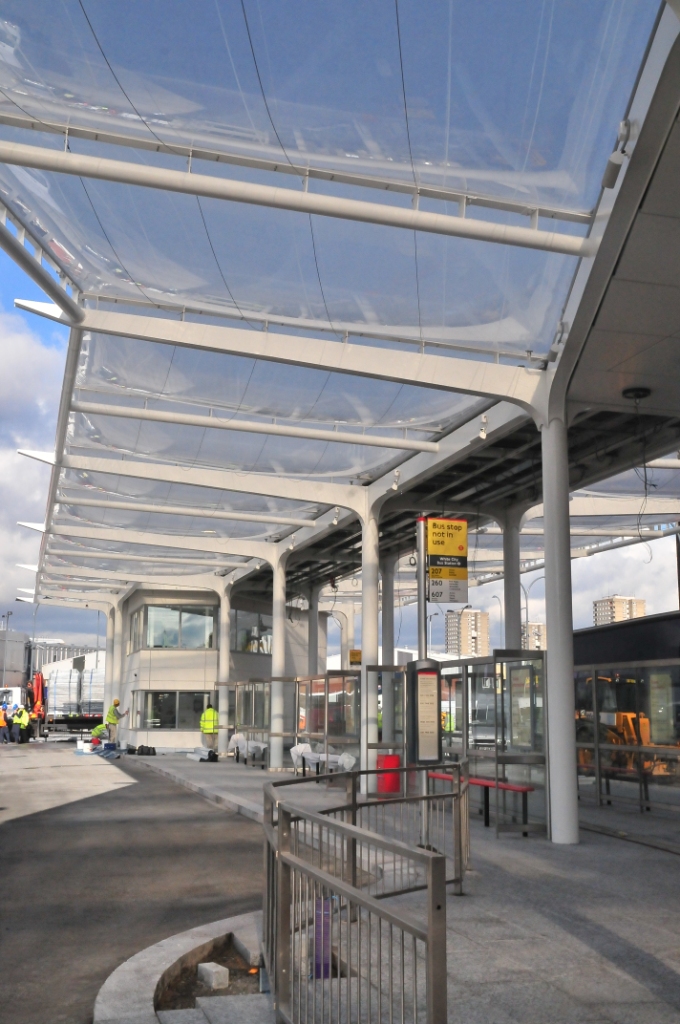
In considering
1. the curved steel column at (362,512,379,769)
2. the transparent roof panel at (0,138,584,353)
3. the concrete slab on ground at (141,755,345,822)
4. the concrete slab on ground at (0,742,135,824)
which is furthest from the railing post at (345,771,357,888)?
the curved steel column at (362,512,379,769)

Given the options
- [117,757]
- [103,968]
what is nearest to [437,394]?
[103,968]

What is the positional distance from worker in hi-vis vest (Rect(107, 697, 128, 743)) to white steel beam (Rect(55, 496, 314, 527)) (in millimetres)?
18737

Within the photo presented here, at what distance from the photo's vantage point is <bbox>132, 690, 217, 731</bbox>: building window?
148 ft

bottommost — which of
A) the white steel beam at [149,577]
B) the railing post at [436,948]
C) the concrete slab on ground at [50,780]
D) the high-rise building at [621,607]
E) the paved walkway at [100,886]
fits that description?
the concrete slab on ground at [50,780]

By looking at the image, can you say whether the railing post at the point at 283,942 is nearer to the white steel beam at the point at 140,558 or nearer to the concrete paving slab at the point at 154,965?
the concrete paving slab at the point at 154,965

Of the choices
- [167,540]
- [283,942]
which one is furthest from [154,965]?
[167,540]

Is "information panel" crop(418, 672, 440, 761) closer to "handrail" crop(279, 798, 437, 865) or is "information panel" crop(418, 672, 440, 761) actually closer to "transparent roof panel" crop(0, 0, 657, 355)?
"transparent roof panel" crop(0, 0, 657, 355)

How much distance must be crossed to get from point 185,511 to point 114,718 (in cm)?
2099

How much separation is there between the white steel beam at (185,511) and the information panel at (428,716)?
13.4 metres

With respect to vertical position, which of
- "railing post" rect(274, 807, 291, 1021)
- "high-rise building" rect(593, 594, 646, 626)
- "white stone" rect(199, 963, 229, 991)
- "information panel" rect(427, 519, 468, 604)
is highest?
"high-rise building" rect(593, 594, 646, 626)

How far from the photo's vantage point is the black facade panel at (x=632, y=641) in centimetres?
1933

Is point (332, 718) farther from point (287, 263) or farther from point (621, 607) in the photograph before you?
point (621, 607)

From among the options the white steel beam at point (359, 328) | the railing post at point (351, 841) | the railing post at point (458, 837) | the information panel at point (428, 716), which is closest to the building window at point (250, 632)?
the white steel beam at point (359, 328)

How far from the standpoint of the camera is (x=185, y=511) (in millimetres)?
26266
